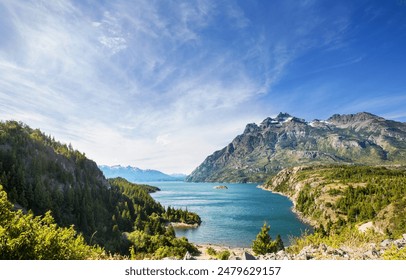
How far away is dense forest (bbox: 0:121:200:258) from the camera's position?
88.7 m

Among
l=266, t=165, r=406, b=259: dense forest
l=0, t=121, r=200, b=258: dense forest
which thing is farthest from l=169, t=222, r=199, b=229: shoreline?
l=266, t=165, r=406, b=259: dense forest

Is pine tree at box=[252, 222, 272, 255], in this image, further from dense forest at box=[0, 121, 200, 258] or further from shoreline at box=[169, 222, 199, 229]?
shoreline at box=[169, 222, 199, 229]

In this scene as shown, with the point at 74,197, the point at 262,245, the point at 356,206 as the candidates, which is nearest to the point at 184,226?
the point at 74,197

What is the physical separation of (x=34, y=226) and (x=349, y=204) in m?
134

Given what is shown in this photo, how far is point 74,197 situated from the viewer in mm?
110000

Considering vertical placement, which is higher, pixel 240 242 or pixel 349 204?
pixel 349 204

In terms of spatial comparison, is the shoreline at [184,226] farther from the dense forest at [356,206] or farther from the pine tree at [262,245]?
the pine tree at [262,245]

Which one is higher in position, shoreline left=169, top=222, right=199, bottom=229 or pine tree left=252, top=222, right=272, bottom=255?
pine tree left=252, top=222, right=272, bottom=255

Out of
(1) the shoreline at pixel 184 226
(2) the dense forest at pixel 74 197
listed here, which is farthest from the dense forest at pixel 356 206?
(2) the dense forest at pixel 74 197

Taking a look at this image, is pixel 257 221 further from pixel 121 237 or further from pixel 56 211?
pixel 56 211

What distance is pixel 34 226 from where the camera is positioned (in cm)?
1366
